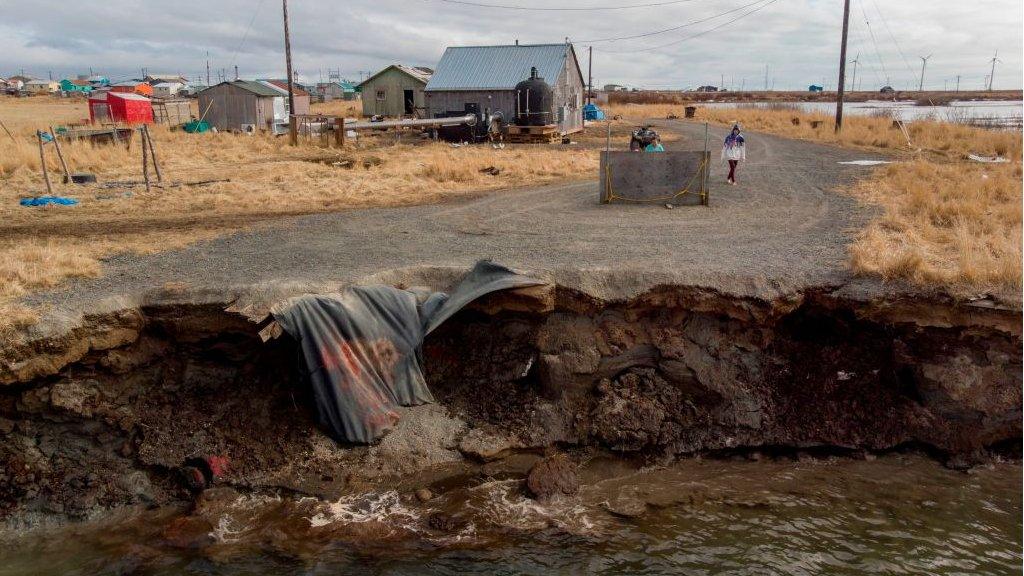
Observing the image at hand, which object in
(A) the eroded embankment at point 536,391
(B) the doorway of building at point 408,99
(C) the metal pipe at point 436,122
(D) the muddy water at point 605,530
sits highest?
(B) the doorway of building at point 408,99

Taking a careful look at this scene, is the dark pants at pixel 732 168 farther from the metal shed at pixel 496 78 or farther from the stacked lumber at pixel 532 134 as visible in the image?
the metal shed at pixel 496 78

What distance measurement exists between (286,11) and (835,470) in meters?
26.2

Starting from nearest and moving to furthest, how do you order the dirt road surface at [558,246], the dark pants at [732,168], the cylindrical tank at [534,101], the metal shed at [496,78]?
the dirt road surface at [558,246] → the dark pants at [732,168] → the cylindrical tank at [534,101] → the metal shed at [496,78]

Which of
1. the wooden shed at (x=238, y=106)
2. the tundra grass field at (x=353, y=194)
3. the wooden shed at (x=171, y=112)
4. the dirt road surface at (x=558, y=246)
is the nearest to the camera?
the dirt road surface at (x=558, y=246)

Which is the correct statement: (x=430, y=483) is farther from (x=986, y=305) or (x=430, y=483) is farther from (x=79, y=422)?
(x=986, y=305)

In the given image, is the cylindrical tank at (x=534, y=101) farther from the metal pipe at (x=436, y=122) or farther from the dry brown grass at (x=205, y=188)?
the dry brown grass at (x=205, y=188)

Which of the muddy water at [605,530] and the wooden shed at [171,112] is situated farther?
the wooden shed at [171,112]

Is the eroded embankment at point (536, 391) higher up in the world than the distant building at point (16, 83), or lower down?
lower down

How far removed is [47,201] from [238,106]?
20844 millimetres

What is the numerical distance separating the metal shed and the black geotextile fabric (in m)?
22.8

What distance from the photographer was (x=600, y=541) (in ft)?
21.1

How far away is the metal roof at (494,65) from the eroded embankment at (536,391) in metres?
24.3

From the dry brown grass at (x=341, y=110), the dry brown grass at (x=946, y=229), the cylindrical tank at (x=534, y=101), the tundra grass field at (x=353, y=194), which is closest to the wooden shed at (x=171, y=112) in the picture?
the tundra grass field at (x=353, y=194)

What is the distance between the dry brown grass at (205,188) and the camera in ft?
32.8
